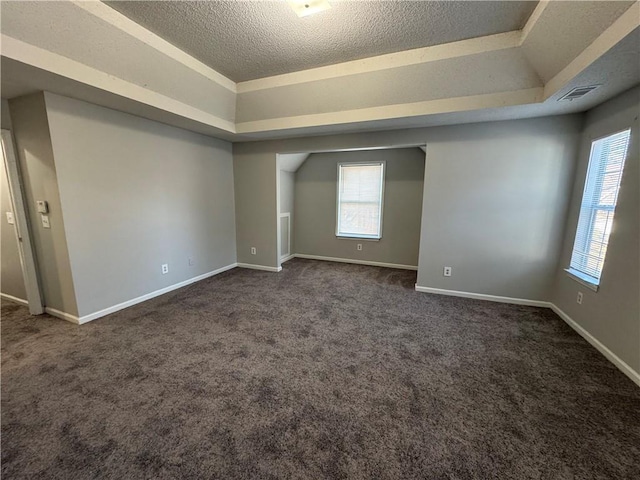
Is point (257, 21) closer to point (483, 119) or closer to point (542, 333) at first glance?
point (483, 119)

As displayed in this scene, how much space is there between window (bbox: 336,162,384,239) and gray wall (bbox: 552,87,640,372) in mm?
2904

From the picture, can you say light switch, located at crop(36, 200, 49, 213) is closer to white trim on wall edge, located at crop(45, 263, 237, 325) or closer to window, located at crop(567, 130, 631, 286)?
white trim on wall edge, located at crop(45, 263, 237, 325)

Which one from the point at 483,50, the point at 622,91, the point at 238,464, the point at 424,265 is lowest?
the point at 238,464

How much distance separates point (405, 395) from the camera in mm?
1822

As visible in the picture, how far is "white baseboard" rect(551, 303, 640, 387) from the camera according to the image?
77.5 inches

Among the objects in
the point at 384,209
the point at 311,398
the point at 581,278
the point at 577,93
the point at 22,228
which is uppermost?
the point at 577,93

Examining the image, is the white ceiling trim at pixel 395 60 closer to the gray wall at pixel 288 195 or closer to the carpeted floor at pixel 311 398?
the gray wall at pixel 288 195

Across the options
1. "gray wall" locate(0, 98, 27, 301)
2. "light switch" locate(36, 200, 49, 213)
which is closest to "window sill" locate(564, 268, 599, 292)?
"light switch" locate(36, 200, 49, 213)

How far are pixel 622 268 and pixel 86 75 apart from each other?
4671 millimetres

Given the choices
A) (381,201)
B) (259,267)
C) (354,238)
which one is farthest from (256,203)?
(381,201)

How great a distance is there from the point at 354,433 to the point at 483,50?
10.4 ft

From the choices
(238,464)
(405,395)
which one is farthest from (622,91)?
(238,464)

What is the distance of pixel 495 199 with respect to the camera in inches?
128

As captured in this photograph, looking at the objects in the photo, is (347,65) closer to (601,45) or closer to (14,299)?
(601,45)
